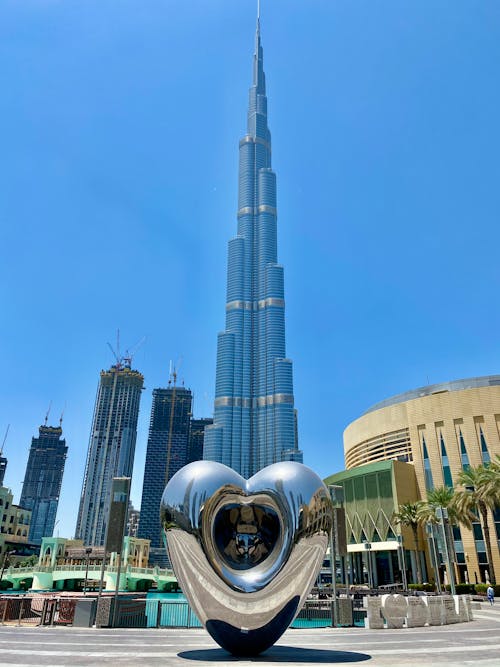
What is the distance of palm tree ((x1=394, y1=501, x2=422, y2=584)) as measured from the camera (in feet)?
193

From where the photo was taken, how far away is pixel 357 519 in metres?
69.9

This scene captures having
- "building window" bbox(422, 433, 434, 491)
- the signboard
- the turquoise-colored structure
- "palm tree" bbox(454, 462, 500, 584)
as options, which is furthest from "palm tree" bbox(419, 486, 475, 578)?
the turquoise-colored structure

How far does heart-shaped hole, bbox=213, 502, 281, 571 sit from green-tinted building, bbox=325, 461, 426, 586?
57001 millimetres

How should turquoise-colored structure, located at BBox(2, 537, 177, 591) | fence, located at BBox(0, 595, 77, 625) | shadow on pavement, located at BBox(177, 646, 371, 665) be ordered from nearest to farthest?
shadow on pavement, located at BBox(177, 646, 371, 665) → fence, located at BBox(0, 595, 77, 625) → turquoise-colored structure, located at BBox(2, 537, 177, 591)

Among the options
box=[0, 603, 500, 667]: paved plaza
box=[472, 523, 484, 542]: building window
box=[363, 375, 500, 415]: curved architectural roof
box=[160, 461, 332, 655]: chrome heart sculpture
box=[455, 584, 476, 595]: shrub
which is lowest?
box=[0, 603, 500, 667]: paved plaza

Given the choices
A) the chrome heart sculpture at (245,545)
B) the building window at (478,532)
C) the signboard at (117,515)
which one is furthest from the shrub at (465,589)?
the chrome heart sculpture at (245,545)

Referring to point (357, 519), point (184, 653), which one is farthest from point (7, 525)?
point (184, 653)

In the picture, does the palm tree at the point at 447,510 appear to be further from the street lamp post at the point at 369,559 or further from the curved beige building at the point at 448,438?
the street lamp post at the point at 369,559

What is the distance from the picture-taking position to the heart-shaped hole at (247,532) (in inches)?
417

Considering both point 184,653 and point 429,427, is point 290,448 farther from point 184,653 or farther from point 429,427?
point 184,653

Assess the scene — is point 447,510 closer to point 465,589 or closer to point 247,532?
point 465,589

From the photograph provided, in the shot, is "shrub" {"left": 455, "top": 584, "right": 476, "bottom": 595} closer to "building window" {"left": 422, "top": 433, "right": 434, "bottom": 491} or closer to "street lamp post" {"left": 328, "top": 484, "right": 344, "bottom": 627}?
"building window" {"left": 422, "top": 433, "right": 434, "bottom": 491}

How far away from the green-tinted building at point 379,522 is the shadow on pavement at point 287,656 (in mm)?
54165

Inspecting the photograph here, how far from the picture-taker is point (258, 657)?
10.6 meters
